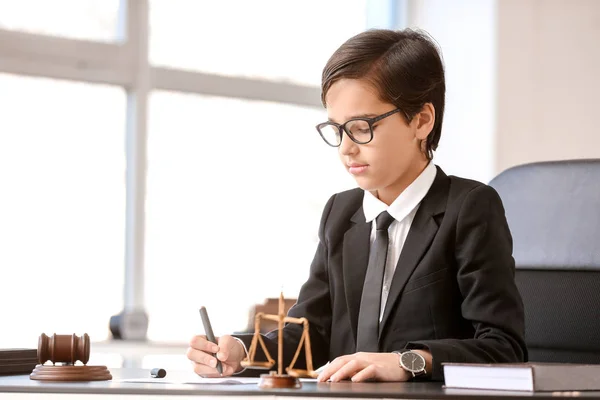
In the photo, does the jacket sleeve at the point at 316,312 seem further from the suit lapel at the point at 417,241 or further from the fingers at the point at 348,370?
the fingers at the point at 348,370

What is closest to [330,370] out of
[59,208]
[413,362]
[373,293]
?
[413,362]

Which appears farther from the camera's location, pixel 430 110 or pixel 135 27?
pixel 135 27

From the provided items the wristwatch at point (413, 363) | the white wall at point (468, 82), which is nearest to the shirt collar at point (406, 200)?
the wristwatch at point (413, 363)

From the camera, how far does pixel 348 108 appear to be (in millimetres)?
1673

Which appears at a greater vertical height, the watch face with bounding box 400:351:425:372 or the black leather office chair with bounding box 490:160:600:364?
the black leather office chair with bounding box 490:160:600:364

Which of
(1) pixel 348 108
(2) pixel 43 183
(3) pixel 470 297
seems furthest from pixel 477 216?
(2) pixel 43 183

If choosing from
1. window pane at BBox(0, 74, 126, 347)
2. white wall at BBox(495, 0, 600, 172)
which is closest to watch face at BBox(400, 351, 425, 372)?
window pane at BBox(0, 74, 126, 347)

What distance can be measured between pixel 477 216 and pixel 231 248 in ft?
8.20

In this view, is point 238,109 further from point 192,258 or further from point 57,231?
point 57,231

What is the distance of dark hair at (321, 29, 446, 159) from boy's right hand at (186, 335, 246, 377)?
0.50 m

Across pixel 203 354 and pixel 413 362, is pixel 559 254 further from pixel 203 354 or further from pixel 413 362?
pixel 203 354

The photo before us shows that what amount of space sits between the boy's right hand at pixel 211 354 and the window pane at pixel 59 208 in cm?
210

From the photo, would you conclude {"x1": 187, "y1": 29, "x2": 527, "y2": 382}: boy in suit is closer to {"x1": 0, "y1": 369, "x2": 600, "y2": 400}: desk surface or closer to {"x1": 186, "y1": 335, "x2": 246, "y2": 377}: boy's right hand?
{"x1": 186, "y1": 335, "x2": 246, "y2": 377}: boy's right hand

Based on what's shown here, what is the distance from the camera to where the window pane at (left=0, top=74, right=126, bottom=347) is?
3586 millimetres
